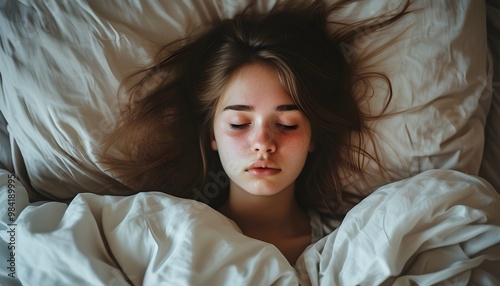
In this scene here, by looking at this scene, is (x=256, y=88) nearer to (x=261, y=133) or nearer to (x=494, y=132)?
(x=261, y=133)

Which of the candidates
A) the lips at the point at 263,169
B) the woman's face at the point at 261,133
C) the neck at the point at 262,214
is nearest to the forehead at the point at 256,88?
the woman's face at the point at 261,133

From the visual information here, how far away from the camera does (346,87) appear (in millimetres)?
1104

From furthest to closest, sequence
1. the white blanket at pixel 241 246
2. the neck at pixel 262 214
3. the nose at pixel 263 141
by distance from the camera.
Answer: the neck at pixel 262 214 → the nose at pixel 263 141 → the white blanket at pixel 241 246

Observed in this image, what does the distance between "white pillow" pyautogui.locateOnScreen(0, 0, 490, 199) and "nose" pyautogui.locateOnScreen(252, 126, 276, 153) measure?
28cm

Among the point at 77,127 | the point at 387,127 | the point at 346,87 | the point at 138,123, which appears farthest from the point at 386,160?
the point at 77,127

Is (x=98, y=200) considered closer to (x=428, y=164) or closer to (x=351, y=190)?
(x=351, y=190)

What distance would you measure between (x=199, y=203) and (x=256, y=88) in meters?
0.28

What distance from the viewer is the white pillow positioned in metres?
1.03

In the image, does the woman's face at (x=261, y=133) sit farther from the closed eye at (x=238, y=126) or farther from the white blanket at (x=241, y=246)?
the white blanket at (x=241, y=246)

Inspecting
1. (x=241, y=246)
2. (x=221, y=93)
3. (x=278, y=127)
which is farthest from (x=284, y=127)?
(x=241, y=246)

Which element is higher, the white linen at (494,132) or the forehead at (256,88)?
the forehead at (256,88)

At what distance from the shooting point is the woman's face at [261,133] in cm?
99

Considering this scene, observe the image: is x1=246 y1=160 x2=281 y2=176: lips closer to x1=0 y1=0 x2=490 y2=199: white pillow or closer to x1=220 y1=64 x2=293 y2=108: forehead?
x1=220 y1=64 x2=293 y2=108: forehead

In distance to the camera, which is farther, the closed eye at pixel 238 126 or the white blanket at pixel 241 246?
the closed eye at pixel 238 126
